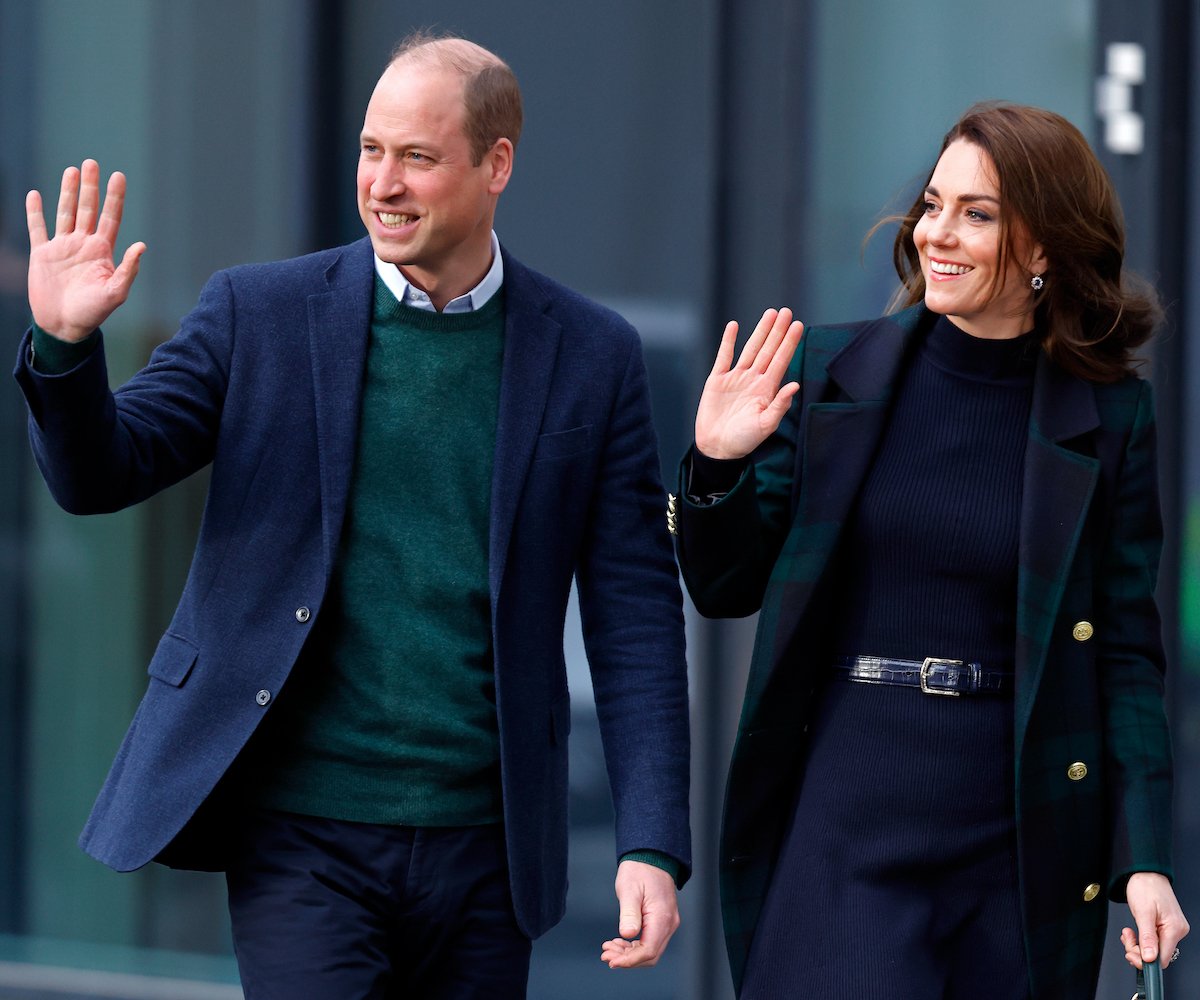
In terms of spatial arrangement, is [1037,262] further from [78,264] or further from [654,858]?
[78,264]

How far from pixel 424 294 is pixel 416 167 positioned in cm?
22

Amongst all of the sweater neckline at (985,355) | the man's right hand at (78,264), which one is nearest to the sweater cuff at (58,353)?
the man's right hand at (78,264)

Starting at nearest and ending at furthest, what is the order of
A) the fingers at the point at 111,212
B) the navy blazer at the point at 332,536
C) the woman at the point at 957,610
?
the fingers at the point at 111,212 → the navy blazer at the point at 332,536 → the woman at the point at 957,610

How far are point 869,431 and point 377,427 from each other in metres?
0.82

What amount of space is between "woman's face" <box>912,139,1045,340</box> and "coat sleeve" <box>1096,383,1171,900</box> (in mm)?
375

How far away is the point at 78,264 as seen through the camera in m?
2.83

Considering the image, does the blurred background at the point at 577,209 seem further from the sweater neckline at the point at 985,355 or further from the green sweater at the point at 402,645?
the green sweater at the point at 402,645

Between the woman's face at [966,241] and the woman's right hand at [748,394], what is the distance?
0.83 feet

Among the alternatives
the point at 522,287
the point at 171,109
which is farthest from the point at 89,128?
the point at 522,287

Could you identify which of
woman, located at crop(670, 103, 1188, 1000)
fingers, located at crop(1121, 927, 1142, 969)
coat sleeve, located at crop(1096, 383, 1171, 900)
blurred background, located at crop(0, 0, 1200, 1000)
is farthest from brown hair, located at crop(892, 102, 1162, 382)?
blurred background, located at crop(0, 0, 1200, 1000)

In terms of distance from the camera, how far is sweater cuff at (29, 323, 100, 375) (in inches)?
109

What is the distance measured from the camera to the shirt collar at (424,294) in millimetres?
3143

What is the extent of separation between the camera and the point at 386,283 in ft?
10.4

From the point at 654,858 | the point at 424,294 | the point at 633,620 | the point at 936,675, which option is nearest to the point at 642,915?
the point at 654,858
